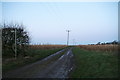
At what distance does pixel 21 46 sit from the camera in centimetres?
2211

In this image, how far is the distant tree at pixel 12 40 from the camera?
20703 millimetres

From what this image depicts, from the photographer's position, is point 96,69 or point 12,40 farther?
point 12,40

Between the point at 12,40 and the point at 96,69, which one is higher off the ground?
the point at 12,40

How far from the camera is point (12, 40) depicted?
2089 cm

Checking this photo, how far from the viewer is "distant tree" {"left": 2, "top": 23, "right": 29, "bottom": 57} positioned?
2070 cm

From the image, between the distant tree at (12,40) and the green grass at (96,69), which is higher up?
the distant tree at (12,40)

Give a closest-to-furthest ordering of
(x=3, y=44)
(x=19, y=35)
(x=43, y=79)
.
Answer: (x=43, y=79) < (x=3, y=44) < (x=19, y=35)

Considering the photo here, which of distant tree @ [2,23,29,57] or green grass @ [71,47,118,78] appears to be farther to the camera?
distant tree @ [2,23,29,57]

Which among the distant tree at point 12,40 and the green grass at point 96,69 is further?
the distant tree at point 12,40

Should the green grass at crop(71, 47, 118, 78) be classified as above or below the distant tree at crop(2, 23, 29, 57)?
below

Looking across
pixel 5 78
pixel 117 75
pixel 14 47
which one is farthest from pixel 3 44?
pixel 117 75

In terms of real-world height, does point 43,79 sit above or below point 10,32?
below

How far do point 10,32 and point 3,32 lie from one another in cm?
97

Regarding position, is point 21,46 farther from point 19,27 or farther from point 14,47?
point 19,27
